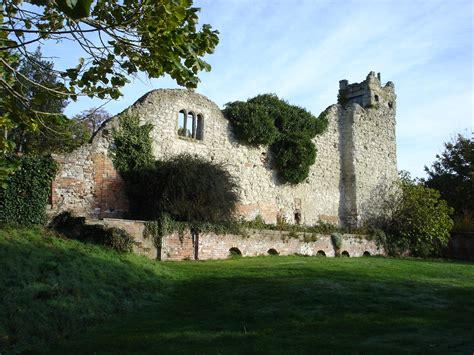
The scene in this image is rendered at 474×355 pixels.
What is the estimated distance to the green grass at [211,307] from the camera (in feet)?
20.4

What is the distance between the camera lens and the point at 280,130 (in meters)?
22.1

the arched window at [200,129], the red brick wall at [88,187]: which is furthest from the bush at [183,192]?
the arched window at [200,129]

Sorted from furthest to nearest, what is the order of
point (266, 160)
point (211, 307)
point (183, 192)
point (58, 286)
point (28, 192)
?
point (266, 160), point (183, 192), point (28, 192), point (211, 307), point (58, 286)

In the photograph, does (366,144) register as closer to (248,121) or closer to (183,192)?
(248,121)

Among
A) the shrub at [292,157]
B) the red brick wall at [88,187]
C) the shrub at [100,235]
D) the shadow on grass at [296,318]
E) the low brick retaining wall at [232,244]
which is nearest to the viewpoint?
the shadow on grass at [296,318]

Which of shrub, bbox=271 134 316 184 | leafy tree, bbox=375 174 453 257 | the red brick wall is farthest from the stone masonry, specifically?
leafy tree, bbox=375 174 453 257

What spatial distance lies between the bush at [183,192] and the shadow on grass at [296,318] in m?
4.38

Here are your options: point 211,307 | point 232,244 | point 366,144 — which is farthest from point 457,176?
point 211,307

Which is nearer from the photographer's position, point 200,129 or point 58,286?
point 58,286

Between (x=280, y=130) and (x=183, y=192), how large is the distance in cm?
789

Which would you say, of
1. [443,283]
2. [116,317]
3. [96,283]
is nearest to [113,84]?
[116,317]

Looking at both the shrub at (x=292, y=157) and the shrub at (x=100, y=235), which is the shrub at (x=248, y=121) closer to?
the shrub at (x=292, y=157)

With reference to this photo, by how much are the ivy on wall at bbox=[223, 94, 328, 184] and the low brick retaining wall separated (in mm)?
3786

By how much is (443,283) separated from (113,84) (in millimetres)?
8369
